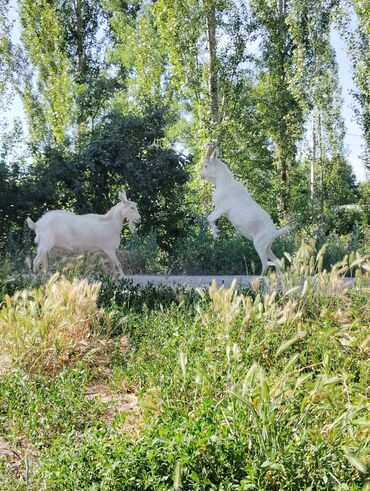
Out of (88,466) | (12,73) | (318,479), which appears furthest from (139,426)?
(12,73)

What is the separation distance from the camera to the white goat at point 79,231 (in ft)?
30.3

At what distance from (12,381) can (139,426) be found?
1300mm

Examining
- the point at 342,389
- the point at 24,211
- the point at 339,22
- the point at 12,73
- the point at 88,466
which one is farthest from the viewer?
the point at 12,73

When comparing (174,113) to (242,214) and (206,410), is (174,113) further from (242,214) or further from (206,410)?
(206,410)

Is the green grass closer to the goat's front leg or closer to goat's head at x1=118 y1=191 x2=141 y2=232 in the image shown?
goat's head at x1=118 y1=191 x2=141 y2=232

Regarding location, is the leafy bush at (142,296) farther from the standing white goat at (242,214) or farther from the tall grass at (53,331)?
the standing white goat at (242,214)

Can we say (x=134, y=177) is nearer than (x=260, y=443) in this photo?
No

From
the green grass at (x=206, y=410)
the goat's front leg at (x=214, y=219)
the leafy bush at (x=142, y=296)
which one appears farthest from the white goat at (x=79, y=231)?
the green grass at (x=206, y=410)

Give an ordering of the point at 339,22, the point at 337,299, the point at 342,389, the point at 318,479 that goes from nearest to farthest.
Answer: the point at 318,479
the point at 342,389
the point at 337,299
the point at 339,22

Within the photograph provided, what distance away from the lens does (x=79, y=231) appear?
9336mm

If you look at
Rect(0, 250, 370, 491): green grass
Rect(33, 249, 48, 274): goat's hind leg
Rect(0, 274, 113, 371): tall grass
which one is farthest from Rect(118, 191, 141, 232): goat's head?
Rect(0, 274, 113, 371): tall grass

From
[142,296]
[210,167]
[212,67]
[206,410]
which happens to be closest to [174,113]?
[212,67]

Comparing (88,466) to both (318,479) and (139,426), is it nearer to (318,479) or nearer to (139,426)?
(139,426)

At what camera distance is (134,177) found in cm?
1395
